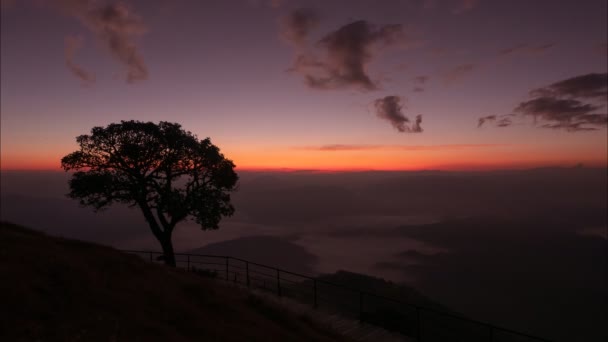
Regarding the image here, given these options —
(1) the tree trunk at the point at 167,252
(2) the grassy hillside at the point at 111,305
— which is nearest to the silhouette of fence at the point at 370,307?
(1) the tree trunk at the point at 167,252

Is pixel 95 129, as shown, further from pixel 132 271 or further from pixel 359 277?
pixel 359 277

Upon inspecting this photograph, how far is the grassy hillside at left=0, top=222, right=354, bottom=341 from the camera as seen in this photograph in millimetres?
6632

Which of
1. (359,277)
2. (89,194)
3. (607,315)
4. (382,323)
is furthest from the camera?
(607,315)

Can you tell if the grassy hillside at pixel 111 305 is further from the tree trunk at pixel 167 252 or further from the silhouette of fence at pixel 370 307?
the tree trunk at pixel 167 252

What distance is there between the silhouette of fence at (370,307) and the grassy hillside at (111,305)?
162 cm

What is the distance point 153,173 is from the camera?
21422mm

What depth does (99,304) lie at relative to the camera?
7.91m

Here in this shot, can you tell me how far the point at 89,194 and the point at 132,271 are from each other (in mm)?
12408

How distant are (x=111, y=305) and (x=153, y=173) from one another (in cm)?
Answer: 1481

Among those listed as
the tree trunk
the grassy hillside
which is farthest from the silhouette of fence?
the grassy hillside

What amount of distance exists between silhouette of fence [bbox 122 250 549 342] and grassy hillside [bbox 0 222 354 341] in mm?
1622

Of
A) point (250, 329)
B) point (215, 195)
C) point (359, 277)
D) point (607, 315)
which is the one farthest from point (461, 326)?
point (607, 315)

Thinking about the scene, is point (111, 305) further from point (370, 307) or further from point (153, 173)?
point (370, 307)

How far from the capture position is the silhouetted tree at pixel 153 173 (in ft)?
67.9
